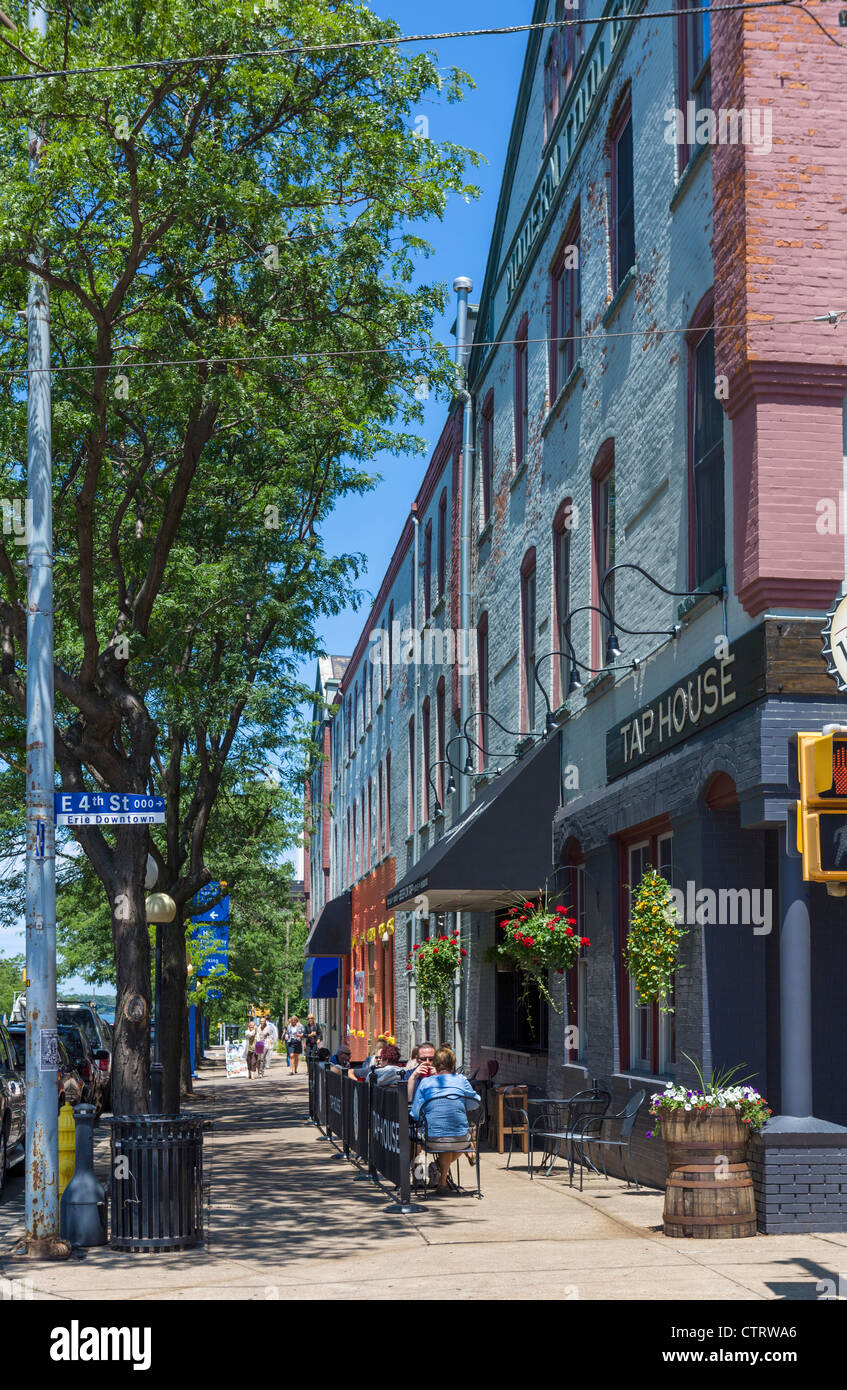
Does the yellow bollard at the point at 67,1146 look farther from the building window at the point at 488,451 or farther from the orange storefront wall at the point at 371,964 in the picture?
the orange storefront wall at the point at 371,964

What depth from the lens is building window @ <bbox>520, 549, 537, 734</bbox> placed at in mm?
19391

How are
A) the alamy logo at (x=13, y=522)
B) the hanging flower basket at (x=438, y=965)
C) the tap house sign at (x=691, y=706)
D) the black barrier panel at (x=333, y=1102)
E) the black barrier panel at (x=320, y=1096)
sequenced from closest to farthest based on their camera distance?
the tap house sign at (x=691, y=706) < the alamy logo at (x=13, y=522) < the black barrier panel at (x=333, y=1102) < the black barrier panel at (x=320, y=1096) < the hanging flower basket at (x=438, y=965)

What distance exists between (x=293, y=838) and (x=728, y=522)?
2209 centimetres

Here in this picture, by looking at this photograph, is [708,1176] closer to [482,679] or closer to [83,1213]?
[83,1213]

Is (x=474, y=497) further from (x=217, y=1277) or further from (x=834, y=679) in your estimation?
(x=217, y=1277)

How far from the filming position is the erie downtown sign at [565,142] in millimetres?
16125

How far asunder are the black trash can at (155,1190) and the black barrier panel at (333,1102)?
7.27 metres

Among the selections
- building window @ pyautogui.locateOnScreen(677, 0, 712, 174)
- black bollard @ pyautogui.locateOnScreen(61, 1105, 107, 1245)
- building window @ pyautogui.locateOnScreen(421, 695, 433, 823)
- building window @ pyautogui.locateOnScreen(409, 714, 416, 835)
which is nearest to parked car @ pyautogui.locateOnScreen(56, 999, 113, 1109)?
building window @ pyautogui.locateOnScreen(409, 714, 416, 835)

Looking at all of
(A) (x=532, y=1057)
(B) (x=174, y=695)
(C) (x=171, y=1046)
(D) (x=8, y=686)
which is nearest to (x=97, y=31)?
(D) (x=8, y=686)

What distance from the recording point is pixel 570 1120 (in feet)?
46.2

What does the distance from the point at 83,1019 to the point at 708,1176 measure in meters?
20.8

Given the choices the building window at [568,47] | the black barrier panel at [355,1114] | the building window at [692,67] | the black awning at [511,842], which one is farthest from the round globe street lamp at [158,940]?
the building window at [568,47]

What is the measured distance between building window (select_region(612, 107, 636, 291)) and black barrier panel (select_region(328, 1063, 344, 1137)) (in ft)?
31.6
